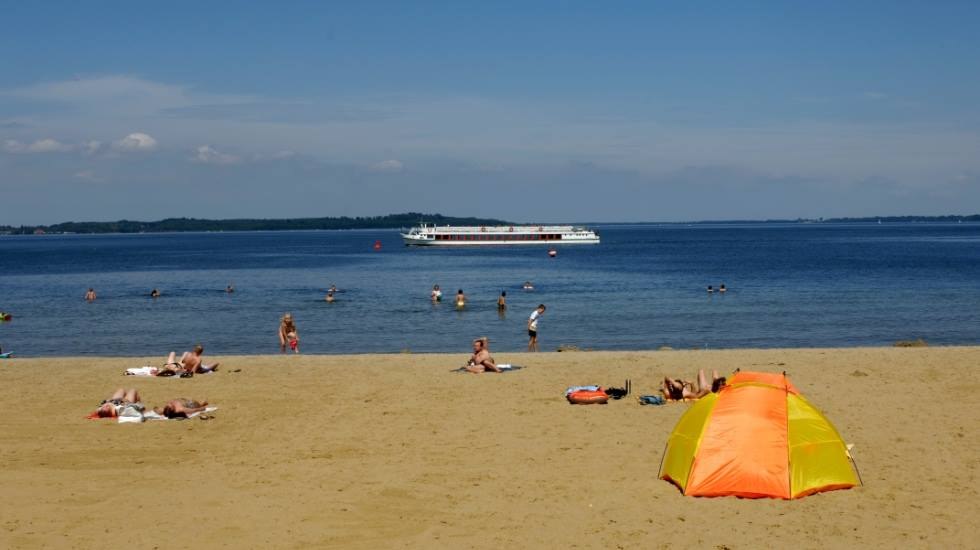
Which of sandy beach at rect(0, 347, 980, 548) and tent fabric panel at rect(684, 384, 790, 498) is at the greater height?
tent fabric panel at rect(684, 384, 790, 498)

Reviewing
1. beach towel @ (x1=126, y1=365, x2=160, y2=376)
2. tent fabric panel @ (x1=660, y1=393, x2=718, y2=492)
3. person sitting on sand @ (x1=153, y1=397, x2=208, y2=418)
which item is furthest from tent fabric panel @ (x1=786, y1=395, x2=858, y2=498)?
beach towel @ (x1=126, y1=365, x2=160, y2=376)

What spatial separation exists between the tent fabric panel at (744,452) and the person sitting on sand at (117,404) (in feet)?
34.7

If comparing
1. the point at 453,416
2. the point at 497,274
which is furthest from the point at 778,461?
the point at 497,274

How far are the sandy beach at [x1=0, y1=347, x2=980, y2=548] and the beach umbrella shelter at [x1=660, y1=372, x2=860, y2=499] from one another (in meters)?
0.26

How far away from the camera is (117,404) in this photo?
1741 centimetres

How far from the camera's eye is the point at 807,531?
10891 millimetres

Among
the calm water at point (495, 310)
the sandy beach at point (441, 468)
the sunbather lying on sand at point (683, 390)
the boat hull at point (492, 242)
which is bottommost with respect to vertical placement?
the calm water at point (495, 310)

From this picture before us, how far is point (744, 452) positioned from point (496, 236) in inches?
5227

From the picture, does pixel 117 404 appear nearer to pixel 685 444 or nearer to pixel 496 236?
pixel 685 444

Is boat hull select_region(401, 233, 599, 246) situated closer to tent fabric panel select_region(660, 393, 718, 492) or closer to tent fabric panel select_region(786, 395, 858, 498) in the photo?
tent fabric panel select_region(660, 393, 718, 492)

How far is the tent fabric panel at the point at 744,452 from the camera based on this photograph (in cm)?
1214

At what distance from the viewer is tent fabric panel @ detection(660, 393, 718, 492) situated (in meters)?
12.6

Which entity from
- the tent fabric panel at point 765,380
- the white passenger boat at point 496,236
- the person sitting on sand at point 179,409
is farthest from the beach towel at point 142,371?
the white passenger boat at point 496,236

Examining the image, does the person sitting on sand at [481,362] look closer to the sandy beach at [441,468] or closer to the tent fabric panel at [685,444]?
the sandy beach at [441,468]
